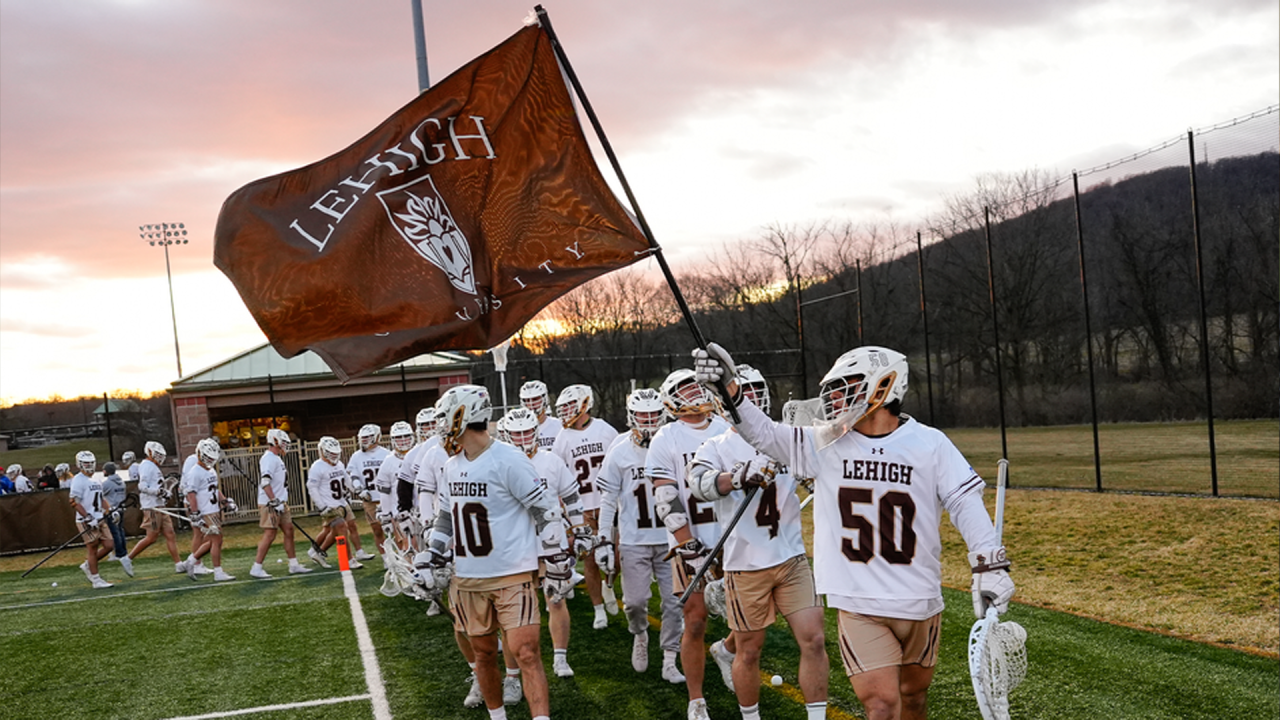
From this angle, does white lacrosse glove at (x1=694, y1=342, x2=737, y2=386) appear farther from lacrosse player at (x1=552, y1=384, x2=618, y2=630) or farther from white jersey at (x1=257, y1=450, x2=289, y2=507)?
white jersey at (x1=257, y1=450, x2=289, y2=507)

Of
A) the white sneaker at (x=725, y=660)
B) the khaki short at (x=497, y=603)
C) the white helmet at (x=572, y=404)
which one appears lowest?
the white sneaker at (x=725, y=660)

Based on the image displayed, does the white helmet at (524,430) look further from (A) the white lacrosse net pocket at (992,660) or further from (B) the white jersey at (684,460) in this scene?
(A) the white lacrosse net pocket at (992,660)

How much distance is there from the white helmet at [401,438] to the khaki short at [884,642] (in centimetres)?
1051

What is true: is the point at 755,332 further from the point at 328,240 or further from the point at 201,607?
the point at 328,240

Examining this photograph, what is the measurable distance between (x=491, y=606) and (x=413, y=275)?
2.18 meters

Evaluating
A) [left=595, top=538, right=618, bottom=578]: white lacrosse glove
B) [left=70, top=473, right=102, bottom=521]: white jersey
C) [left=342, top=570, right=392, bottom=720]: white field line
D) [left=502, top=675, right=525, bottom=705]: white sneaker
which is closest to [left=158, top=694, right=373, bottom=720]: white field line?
[left=342, top=570, right=392, bottom=720]: white field line

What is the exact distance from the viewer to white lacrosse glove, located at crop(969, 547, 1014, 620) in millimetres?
4270

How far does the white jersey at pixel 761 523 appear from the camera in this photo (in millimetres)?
5816

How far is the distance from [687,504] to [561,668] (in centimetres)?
230

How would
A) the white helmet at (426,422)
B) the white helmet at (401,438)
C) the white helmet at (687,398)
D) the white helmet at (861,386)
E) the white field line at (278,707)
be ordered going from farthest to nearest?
the white helmet at (401,438) < the white helmet at (426,422) < the white field line at (278,707) < the white helmet at (687,398) < the white helmet at (861,386)

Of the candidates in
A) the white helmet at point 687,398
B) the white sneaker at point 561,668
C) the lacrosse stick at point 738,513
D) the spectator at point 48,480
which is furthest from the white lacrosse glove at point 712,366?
the spectator at point 48,480

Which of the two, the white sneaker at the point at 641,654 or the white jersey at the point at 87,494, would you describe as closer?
the white sneaker at the point at 641,654

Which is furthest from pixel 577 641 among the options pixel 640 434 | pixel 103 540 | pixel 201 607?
pixel 103 540

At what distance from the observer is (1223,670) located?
7.21 meters
